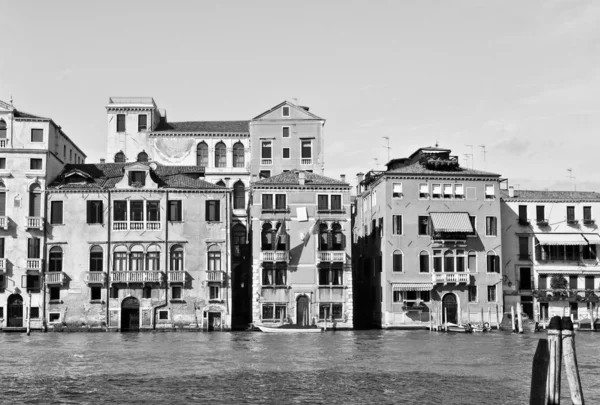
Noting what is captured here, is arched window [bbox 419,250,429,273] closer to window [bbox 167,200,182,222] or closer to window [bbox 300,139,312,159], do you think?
window [bbox 300,139,312,159]

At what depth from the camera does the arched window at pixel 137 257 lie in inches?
2275

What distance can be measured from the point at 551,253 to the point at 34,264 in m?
34.5

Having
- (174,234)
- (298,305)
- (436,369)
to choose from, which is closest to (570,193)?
(298,305)

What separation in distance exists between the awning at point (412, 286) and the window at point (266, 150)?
43.1 ft

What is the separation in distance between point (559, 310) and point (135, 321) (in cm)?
2849

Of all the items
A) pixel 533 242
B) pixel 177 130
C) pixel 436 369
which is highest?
pixel 177 130

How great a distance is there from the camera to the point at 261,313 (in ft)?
191

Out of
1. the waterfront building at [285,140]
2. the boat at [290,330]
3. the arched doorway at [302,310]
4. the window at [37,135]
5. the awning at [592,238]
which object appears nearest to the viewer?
the boat at [290,330]

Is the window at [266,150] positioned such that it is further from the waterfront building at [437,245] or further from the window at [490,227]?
the window at [490,227]

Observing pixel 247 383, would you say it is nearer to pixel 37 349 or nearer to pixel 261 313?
pixel 37 349

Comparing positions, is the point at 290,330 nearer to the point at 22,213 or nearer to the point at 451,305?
the point at 451,305

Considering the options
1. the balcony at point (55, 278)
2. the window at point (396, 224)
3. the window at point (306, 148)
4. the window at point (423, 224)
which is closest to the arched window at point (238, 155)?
the window at point (306, 148)

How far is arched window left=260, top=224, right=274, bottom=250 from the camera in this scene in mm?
58656

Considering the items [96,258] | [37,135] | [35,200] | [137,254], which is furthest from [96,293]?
[37,135]
